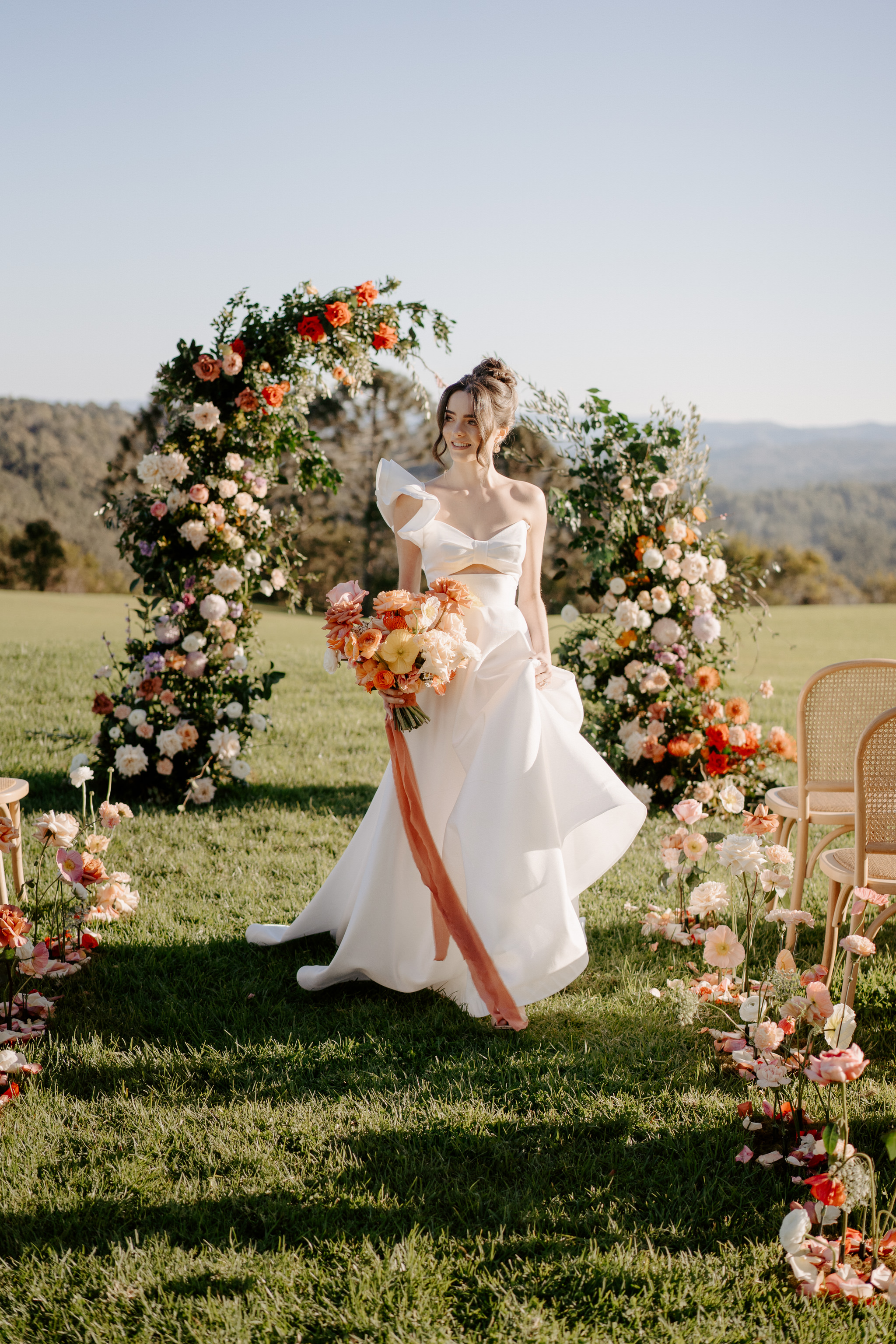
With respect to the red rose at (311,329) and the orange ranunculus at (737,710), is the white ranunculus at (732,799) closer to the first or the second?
the orange ranunculus at (737,710)

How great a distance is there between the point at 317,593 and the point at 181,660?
27.5 m

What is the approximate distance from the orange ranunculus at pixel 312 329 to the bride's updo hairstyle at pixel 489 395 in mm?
2472

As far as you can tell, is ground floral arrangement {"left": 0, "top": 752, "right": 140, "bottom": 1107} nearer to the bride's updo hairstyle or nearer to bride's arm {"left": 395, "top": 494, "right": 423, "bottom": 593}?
bride's arm {"left": 395, "top": 494, "right": 423, "bottom": 593}

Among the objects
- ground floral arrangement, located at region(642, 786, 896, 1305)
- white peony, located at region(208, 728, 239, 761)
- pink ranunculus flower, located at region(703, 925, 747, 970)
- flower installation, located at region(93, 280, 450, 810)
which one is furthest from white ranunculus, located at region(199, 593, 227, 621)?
pink ranunculus flower, located at region(703, 925, 747, 970)

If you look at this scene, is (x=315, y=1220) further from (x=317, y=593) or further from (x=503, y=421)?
(x=317, y=593)

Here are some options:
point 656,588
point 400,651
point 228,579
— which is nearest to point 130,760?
point 228,579

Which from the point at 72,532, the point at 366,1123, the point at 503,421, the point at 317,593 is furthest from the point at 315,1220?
the point at 72,532

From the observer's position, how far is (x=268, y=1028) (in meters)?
3.65

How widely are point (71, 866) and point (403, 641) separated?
5.04 feet

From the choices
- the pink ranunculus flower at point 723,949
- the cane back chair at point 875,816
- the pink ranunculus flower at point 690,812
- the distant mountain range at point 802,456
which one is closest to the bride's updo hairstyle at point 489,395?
the pink ranunculus flower at point 690,812

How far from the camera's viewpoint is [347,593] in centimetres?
Answer: 371

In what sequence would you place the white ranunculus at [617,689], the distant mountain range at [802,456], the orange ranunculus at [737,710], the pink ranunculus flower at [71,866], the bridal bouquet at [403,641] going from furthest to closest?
the distant mountain range at [802,456] < the white ranunculus at [617,689] < the orange ranunculus at [737,710] < the pink ranunculus flower at [71,866] < the bridal bouquet at [403,641]

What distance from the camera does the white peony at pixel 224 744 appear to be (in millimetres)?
6492

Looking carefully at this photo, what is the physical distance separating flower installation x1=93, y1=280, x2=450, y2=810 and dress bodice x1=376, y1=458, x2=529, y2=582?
268cm
